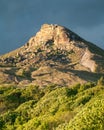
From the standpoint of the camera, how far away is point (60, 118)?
12288 cm

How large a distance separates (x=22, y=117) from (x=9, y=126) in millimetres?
5759

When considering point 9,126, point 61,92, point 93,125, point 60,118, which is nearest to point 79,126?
point 93,125

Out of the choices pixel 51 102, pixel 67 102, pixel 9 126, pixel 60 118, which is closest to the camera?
pixel 60 118

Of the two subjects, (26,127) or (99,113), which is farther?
(26,127)

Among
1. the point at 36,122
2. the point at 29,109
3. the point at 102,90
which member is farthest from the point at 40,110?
the point at 36,122

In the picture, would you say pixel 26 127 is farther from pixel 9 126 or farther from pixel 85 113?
pixel 85 113

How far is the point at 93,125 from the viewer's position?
75.7 m

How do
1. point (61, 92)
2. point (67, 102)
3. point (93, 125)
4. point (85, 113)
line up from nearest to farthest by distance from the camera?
point (93, 125) < point (85, 113) < point (67, 102) < point (61, 92)

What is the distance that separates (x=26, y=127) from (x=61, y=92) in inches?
2584

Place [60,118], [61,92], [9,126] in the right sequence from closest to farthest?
[60,118], [9,126], [61,92]

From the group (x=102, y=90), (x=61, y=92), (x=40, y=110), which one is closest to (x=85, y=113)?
(x=40, y=110)

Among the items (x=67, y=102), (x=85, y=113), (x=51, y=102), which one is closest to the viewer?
(x=85, y=113)

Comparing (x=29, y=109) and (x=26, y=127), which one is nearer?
(x=26, y=127)

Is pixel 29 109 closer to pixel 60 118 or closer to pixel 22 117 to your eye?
pixel 22 117
